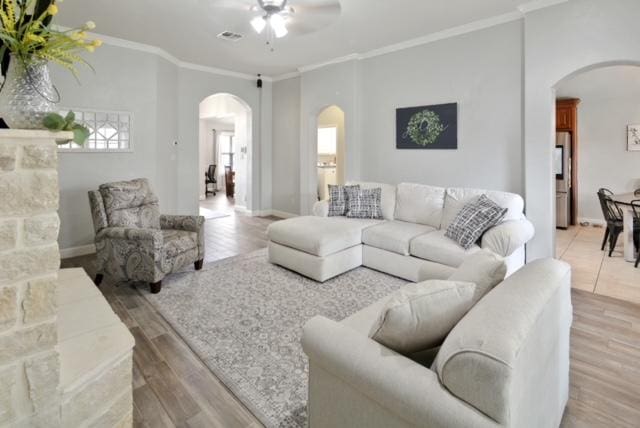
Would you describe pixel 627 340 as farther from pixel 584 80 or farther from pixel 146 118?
pixel 146 118

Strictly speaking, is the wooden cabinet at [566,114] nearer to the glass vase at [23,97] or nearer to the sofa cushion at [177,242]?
the sofa cushion at [177,242]

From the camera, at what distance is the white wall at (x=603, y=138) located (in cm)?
614

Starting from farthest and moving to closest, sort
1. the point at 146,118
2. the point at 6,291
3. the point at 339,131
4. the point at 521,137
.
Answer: the point at 339,131
the point at 146,118
the point at 521,137
the point at 6,291

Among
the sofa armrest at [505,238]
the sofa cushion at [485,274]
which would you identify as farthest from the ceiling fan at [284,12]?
the sofa cushion at [485,274]

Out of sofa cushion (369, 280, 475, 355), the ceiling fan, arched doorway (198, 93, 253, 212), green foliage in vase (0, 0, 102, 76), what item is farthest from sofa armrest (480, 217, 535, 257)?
arched doorway (198, 93, 253, 212)

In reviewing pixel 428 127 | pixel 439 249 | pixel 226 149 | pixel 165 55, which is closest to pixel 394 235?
pixel 439 249

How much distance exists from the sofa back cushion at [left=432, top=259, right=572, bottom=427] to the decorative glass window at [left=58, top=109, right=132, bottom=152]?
5.04 meters

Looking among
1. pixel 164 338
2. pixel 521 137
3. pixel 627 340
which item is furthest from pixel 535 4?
pixel 164 338

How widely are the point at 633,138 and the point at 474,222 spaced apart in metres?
5.29

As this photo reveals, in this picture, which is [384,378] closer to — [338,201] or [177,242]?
[177,242]

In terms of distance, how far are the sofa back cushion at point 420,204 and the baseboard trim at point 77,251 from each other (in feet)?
13.6

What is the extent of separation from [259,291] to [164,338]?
1029 millimetres

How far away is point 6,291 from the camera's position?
1180 mm

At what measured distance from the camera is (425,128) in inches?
192
